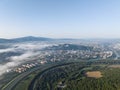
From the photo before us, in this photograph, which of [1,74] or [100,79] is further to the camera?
[1,74]

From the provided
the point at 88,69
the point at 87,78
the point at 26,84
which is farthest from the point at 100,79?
the point at 26,84

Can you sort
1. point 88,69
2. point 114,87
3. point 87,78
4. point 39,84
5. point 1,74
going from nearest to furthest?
point 114,87 < point 39,84 < point 87,78 < point 1,74 < point 88,69

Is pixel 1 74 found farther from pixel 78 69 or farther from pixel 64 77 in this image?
pixel 78 69

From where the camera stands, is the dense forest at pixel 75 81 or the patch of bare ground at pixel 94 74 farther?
the patch of bare ground at pixel 94 74

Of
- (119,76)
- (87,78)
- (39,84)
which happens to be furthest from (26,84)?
(119,76)

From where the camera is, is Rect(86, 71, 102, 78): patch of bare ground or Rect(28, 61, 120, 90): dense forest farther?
Rect(86, 71, 102, 78): patch of bare ground

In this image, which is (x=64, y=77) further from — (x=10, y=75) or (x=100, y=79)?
(x=10, y=75)

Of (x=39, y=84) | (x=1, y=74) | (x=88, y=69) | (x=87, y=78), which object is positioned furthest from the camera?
(x=88, y=69)

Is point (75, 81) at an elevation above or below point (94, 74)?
above

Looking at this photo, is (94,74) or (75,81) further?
(94,74)
